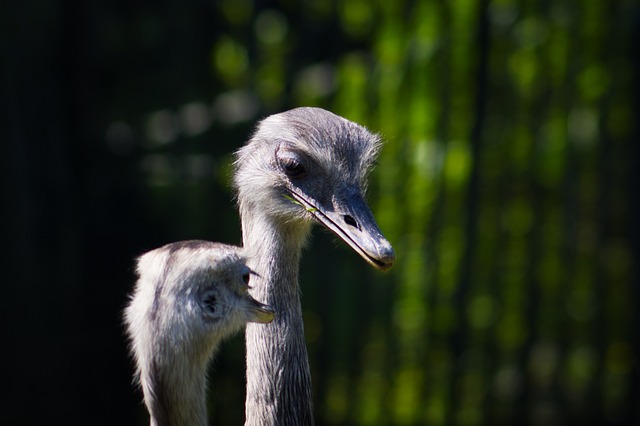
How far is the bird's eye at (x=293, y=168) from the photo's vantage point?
3918 mm

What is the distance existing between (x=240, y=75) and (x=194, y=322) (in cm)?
325

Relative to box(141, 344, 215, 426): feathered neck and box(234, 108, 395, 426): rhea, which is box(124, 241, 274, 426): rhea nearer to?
box(141, 344, 215, 426): feathered neck

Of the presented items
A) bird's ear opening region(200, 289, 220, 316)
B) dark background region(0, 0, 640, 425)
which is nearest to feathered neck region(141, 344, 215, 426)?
bird's ear opening region(200, 289, 220, 316)

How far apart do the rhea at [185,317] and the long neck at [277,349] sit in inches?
7.1

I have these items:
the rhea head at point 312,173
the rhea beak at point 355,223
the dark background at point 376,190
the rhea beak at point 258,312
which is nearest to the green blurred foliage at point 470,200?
the dark background at point 376,190

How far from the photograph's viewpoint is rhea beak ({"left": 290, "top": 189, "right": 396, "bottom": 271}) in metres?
3.63

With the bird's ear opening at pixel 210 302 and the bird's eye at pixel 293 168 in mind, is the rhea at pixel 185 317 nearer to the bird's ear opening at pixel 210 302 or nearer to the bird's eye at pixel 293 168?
the bird's ear opening at pixel 210 302

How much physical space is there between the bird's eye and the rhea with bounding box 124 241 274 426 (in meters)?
0.40

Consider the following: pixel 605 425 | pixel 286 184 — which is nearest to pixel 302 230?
pixel 286 184

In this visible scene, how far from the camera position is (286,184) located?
3.95 meters

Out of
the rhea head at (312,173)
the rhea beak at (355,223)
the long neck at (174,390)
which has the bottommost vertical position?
the long neck at (174,390)

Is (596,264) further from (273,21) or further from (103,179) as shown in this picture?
(103,179)

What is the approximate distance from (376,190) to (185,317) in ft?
11.2

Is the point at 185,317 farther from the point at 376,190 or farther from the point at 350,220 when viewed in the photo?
the point at 376,190
